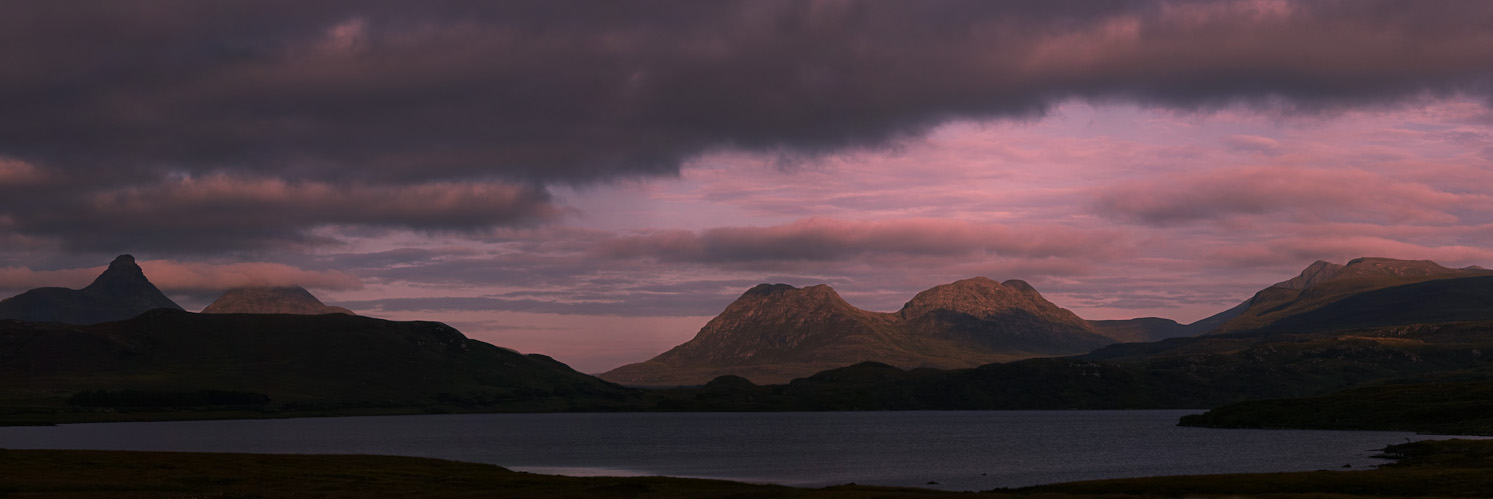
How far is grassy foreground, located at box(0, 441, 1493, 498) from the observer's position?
95188 mm

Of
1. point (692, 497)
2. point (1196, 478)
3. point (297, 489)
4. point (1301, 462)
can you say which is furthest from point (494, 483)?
point (1301, 462)

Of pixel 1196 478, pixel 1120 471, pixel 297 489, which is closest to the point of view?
pixel 297 489

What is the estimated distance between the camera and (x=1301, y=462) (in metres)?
149

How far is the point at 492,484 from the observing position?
111312 mm

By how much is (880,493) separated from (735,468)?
6501 centimetres

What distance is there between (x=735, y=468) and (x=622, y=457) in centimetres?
3676

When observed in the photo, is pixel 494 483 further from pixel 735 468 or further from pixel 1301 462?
pixel 1301 462

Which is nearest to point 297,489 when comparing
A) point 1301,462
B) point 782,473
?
point 782,473

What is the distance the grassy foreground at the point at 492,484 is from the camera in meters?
95.2

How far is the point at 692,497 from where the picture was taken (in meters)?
95.1

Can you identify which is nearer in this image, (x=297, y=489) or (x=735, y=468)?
(x=297, y=489)

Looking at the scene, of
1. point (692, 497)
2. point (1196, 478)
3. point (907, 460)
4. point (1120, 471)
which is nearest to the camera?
point (692, 497)

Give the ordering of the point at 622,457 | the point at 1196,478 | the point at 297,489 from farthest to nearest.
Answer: the point at 622,457, the point at 1196,478, the point at 297,489

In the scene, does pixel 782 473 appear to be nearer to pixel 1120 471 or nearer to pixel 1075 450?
pixel 1120 471
